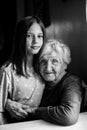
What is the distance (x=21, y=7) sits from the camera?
95.7 inches

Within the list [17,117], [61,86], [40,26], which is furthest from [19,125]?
[40,26]

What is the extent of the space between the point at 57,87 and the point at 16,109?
235mm

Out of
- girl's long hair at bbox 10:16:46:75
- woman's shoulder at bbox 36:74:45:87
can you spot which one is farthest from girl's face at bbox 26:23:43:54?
woman's shoulder at bbox 36:74:45:87

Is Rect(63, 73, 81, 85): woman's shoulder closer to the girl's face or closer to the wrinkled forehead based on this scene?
the wrinkled forehead

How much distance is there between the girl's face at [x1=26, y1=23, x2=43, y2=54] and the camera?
3.22ft

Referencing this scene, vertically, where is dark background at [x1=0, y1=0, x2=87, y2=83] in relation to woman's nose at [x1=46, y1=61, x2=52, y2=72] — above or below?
above

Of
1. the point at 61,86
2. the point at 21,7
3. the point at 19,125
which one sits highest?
the point at 21,7

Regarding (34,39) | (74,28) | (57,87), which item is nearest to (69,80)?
(57,87)

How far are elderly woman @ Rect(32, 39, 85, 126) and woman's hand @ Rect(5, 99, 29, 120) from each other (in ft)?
0.22

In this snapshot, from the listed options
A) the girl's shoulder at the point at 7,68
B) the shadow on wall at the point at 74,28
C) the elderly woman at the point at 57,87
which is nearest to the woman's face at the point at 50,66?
the elderly woman at the point at 57,87

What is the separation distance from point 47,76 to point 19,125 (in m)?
0.27

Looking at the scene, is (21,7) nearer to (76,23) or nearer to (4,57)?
(4,57)

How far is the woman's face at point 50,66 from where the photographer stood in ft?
3.38

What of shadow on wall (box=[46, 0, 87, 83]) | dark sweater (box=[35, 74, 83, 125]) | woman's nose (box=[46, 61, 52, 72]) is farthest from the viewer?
shadow on wall (box=[46, 0, 87, 83])
